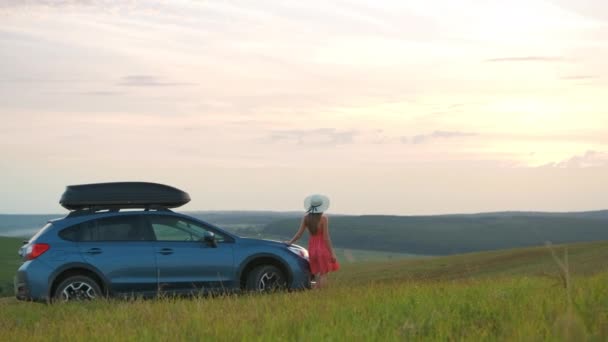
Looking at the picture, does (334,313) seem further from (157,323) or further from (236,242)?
(236,242)

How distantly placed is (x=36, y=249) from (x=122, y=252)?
1.37 m

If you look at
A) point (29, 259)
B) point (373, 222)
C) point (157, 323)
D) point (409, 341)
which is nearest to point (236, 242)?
point (29, 259)

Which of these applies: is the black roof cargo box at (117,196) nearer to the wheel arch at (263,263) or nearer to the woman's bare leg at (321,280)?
the wheel arch at (263,263)

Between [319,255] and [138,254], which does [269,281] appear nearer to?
[319,255]

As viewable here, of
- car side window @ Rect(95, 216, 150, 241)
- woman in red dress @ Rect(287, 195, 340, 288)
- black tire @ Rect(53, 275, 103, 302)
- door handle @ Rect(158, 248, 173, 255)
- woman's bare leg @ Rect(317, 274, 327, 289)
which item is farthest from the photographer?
woman's bare leg @ Rect(317, 274, 327, 289)

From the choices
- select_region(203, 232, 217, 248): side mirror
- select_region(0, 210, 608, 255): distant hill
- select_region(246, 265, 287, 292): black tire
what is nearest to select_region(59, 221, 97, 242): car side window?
select_region(203, 232, 217, 248): side mirror

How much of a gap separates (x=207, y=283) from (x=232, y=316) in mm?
6849

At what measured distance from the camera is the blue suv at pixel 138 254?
591 inches

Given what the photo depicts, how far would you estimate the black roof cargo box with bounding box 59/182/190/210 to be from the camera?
15.6 metres

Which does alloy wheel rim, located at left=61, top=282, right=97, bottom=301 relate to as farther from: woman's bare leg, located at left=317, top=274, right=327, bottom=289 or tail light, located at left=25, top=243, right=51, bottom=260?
woman's bare leg, located at left=317, top=274, right=327, bottom=289

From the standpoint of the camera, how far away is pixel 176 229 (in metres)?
15.9

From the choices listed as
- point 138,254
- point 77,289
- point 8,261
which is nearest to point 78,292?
point 77,289

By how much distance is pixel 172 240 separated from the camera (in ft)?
51.8

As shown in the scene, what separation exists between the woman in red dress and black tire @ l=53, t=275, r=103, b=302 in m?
3.41
